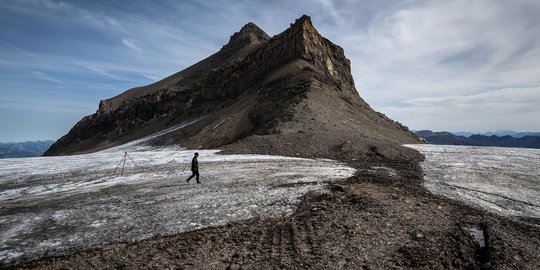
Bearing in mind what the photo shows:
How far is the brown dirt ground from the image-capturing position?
7898mm

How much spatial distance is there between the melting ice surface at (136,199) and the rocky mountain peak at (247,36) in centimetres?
8907

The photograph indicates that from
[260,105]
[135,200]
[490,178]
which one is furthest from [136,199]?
[260,105]

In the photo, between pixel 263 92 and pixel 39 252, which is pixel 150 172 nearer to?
pixel 39 252

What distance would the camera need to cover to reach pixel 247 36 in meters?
111

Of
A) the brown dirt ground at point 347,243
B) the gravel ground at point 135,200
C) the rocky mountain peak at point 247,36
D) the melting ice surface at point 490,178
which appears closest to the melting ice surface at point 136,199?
the gravel ground at point 135,200

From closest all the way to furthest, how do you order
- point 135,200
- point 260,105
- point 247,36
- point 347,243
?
1. point 347,243
2. point 135,200
3. point 260,105
4. point 247,36

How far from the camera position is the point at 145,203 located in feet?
43.7

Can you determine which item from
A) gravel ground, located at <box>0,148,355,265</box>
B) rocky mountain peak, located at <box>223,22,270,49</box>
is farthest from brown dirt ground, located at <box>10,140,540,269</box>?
rocky mountain peak, located at <box>223,22,270,49</box>

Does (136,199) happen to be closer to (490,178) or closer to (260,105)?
(490,178)

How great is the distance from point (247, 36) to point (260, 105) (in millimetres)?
72692

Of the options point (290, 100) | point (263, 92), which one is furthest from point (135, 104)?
point (290, 100)

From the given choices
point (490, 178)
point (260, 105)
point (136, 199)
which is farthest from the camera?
point (260, 105)

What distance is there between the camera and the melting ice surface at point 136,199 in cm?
1027

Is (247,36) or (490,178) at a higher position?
(247,36)
